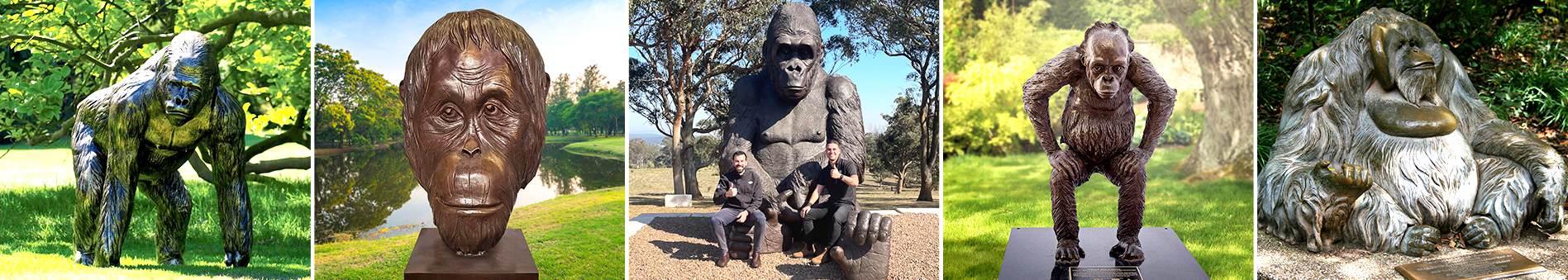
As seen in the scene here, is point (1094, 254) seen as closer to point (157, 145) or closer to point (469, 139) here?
point (469, 139)

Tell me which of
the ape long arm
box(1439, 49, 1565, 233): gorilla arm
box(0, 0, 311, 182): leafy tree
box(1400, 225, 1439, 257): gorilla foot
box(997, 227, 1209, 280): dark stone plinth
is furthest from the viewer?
box(0, 0, 311, 182): leafy tree

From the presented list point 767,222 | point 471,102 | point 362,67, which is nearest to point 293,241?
point 362,67

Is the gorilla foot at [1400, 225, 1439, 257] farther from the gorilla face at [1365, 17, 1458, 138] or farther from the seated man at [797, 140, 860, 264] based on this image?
the seated man at [797, 140, 860, 264]

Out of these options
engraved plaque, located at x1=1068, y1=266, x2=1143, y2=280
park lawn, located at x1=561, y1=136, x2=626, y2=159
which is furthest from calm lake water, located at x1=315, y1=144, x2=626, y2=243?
engraved plaque, located at x1=1068, y1=266, x2=1143, y2=280

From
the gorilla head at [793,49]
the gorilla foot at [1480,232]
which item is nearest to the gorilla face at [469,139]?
the gorilla head at [793,49]

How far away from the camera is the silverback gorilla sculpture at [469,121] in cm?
396

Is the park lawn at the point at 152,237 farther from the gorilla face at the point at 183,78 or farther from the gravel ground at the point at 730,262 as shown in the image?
the gravel ground at the point at 730,262

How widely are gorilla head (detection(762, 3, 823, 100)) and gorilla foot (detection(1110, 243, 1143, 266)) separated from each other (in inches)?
65.2

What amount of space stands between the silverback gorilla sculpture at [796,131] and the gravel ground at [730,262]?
279mm

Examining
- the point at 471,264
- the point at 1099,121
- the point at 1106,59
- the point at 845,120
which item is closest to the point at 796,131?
the point at 845,120

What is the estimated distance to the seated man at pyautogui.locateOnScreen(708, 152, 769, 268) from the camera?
539cm

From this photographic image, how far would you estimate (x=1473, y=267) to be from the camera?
215 inches

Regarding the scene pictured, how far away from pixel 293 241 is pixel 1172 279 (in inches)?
237

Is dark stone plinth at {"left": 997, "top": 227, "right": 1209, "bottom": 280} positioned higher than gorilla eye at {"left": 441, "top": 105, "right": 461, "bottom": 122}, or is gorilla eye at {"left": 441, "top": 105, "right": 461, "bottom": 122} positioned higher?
gorilla eye at {"left": 441, "top": 105, "right": 461, "bottom": 122}
